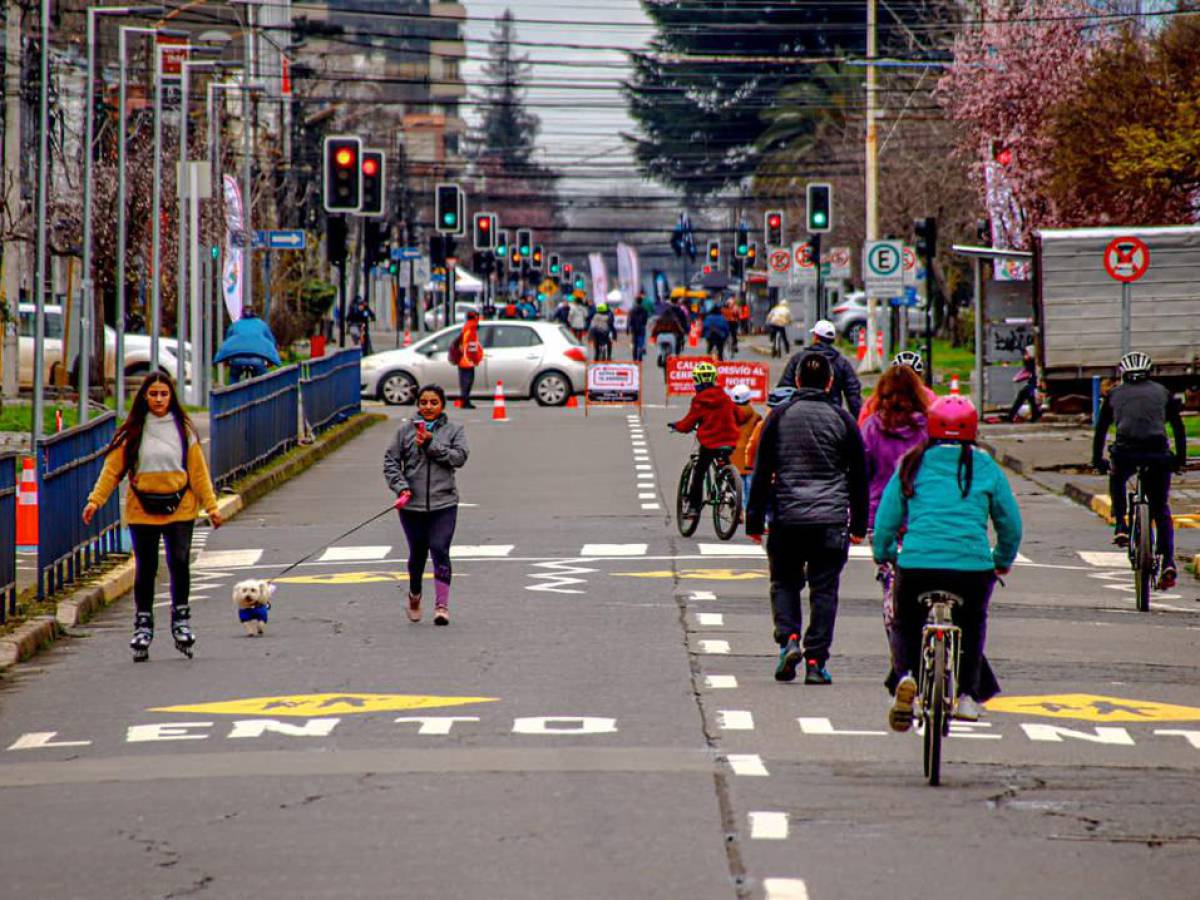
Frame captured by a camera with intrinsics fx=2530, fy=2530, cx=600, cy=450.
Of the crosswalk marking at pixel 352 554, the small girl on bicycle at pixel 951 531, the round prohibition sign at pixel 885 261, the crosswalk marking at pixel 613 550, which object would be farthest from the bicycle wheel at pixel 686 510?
the round prohibition sign at pixel 885 261

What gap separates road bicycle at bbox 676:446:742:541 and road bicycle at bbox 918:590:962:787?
11.4 meters

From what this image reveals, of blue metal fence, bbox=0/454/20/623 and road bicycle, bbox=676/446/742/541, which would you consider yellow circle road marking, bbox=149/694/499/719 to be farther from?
road bicycle, bbox=676/446/742/541

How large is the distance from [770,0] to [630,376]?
163ft

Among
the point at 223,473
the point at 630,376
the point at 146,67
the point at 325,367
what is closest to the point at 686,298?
the point at 146,67

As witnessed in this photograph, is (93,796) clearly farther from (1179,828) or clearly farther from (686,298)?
(686,298)

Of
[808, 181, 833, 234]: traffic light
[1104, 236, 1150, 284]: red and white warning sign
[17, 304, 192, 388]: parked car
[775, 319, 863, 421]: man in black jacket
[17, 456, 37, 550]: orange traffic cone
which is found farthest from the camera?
[808, 181, 833, 234]: traffic light

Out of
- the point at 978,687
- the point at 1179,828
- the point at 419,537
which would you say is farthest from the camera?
the point at 419,537

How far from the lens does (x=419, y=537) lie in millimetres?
15969

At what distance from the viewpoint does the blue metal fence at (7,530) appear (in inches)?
592

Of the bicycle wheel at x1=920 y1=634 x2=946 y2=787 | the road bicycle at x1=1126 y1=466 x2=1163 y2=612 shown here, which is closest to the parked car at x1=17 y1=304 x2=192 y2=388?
the road bicycle at x1=1126 y1=466 x2=1163 y2=612

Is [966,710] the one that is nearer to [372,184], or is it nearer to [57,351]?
[372,184]

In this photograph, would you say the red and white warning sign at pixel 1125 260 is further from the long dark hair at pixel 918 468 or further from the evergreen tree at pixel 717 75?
the evergreen tree at pixel 717 75

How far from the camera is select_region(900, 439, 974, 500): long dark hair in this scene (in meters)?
10.2

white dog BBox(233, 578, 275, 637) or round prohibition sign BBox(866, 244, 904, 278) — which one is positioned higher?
round prohibition sign BBox(866, 244, 904, 278)
